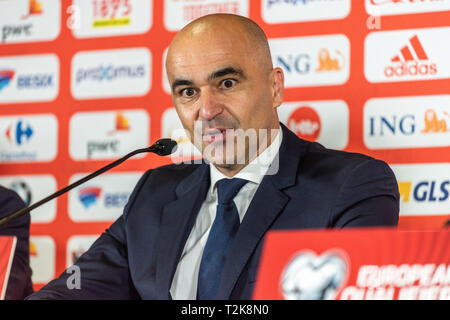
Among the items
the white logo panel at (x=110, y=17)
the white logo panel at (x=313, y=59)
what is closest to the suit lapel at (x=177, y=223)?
the white logo panel at (x=313, y=59)

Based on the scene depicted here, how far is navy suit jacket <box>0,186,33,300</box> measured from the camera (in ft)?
7.82

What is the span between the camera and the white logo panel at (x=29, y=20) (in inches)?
115

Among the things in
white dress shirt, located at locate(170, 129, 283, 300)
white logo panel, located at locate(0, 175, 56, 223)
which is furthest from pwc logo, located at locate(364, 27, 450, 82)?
white logo panel, located at locate(0, 175, 56, 223)

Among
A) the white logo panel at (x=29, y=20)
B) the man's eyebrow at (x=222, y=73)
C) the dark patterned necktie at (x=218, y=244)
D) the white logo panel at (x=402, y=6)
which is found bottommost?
the dark patterned necktie at (x=218, y=244)

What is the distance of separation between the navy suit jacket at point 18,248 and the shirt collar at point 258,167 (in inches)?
33.9

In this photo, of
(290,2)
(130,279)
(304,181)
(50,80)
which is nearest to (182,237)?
(130,279)

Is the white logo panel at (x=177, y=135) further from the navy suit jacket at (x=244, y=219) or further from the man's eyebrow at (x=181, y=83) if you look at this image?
the man's eyebrow at (x=181, y=83)

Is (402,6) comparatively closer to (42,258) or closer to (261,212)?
(261,212)

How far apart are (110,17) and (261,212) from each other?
1.38m

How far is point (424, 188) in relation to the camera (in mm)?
2336

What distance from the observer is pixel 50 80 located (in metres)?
2.89

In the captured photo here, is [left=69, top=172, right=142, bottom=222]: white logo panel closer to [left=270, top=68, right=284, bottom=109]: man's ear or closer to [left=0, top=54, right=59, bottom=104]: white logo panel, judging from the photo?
[left=0, top=54, right=59, bottom=104]: white logo panel

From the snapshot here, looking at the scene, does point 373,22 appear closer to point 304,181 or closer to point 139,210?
point 304,181

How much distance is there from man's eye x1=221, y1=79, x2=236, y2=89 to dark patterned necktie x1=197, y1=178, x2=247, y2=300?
0.30m
